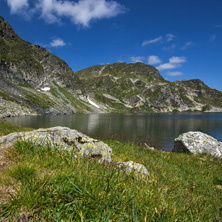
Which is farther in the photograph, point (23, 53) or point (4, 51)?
point (23, 53)

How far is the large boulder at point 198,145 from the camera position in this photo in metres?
15.0

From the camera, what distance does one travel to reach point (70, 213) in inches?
90.1

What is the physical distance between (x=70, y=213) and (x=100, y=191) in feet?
2.20

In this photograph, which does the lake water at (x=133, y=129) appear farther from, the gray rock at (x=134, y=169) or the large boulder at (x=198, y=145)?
the large boulder at (x=198, y=145)

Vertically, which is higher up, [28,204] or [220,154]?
[28,204]

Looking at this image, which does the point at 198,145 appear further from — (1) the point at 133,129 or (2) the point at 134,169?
(1) the point at 133,129

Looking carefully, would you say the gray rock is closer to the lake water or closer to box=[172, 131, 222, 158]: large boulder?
the lake water

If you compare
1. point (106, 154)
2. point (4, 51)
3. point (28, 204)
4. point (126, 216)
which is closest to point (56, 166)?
point (28, 204)

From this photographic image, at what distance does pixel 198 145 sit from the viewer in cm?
1548

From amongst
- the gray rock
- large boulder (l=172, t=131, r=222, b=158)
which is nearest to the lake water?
the gray rock

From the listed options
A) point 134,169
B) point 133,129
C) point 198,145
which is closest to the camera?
point 134,169

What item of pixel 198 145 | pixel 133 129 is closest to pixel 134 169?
pixel 198 145

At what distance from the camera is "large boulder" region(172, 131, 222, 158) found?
14998 millimetres

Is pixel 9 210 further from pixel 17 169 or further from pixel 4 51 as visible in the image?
pixel 4 51
